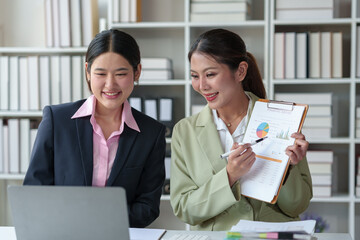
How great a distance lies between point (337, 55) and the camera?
2889 mm

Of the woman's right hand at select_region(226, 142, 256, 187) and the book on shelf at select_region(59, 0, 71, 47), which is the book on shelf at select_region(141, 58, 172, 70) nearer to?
the book on shelf at select_region(59, 0, 71, 47)

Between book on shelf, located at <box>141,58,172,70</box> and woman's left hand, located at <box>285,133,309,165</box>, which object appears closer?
woman's left hand, located at <box>285,133,309,165</box>

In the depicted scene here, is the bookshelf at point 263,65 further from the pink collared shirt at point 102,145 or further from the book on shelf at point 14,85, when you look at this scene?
the pink collared shirt at point 102,145

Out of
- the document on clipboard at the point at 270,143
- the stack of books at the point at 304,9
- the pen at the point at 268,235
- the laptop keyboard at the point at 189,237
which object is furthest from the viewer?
the stack of books at the point at 304,9

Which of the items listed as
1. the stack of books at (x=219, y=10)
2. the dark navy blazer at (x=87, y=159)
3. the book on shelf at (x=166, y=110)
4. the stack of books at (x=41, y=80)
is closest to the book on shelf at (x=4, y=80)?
the stack of books at (x=41, y=80)

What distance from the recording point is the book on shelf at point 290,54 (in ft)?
9.47

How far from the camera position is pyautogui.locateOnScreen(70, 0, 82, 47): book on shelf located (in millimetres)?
2969

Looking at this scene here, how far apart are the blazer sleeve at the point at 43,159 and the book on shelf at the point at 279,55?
1.69 metres

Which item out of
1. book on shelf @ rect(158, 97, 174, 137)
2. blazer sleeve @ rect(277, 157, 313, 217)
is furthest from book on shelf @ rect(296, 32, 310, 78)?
blazer sleeve @ rect(277, 157, 313, 217)

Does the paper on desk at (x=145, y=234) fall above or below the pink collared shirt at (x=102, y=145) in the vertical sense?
below

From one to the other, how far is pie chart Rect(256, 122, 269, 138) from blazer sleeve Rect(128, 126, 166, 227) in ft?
1.16

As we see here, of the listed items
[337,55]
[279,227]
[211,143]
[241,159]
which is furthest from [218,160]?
[337,55]

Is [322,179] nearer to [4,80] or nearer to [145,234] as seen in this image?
[145,234]

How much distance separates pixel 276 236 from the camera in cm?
126
